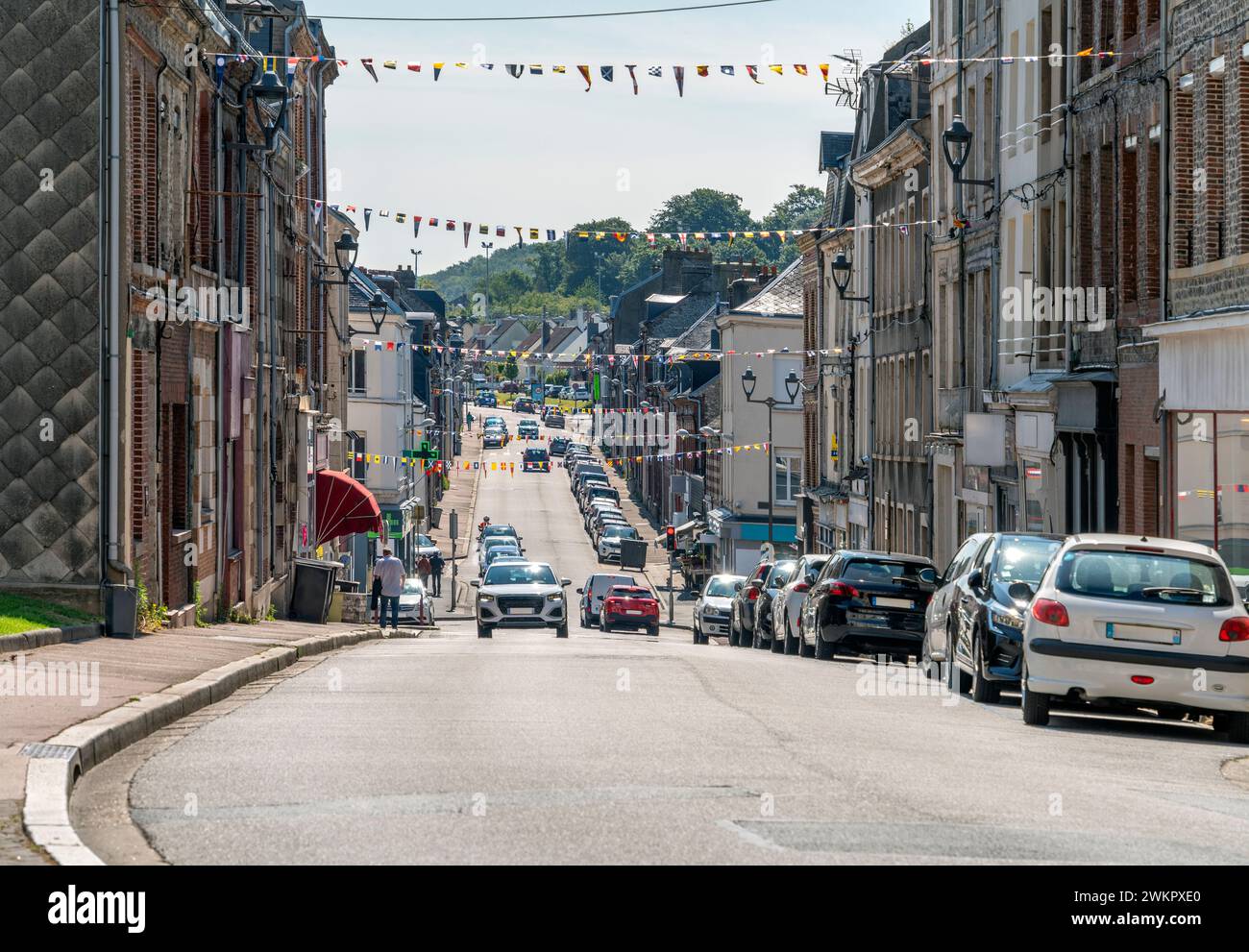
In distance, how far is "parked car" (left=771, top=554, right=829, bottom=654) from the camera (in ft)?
91.1

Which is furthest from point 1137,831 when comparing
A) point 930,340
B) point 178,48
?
point 930,340

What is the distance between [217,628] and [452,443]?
361 feet

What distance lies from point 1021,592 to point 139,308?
11010mm

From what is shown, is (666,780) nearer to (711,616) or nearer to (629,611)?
(711,616)

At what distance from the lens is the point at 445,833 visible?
852 cm

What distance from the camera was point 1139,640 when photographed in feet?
48.1

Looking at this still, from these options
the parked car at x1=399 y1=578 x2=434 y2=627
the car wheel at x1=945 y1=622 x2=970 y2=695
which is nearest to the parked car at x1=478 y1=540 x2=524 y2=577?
the parked car at x1=399 y1=578 x2=434 y2=627

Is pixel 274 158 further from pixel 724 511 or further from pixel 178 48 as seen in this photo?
pixel 724 511

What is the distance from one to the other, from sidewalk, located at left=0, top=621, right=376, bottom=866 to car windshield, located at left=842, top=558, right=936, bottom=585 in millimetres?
6873

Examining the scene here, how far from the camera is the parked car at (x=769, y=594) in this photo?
31453mm

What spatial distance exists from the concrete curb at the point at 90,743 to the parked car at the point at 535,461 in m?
108

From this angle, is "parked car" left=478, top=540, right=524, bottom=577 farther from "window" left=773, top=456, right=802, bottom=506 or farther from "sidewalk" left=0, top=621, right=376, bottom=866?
"sidewalk" left=0, top=621, right=376, bottom=866

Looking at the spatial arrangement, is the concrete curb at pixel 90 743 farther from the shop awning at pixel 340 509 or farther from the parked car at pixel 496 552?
the parked car at pixel 496 552

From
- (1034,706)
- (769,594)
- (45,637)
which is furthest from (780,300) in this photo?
(1034,706)
